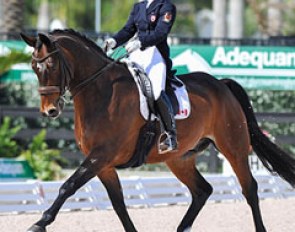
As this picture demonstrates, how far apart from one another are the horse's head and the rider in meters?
1.01

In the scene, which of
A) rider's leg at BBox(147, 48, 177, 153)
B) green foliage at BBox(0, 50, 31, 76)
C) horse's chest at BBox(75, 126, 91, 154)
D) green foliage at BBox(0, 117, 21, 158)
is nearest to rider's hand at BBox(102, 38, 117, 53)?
rider's leg at BBox(147, 48, 177, 153)

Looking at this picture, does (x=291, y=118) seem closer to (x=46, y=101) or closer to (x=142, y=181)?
(x=142, y=181)

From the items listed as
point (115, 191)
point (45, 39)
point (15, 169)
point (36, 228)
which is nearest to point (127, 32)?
point (45, 39)

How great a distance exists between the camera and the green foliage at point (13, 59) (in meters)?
17.0

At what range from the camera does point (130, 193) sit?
14484 mm

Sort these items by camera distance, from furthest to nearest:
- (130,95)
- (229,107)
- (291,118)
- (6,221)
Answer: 1. (291,118)
2. (6,221)
3. (229,107)
4. (130,95)

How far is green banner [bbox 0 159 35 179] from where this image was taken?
1556cm

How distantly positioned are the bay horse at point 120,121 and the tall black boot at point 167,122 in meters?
0.16

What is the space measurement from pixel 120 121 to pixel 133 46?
0.90m

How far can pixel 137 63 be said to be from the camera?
414 inches

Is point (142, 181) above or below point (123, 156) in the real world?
below

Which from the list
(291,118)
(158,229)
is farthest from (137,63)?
(291,118)

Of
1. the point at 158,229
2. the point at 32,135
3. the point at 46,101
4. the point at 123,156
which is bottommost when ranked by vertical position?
the point at 32,135

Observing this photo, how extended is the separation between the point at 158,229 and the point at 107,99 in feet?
8.50
